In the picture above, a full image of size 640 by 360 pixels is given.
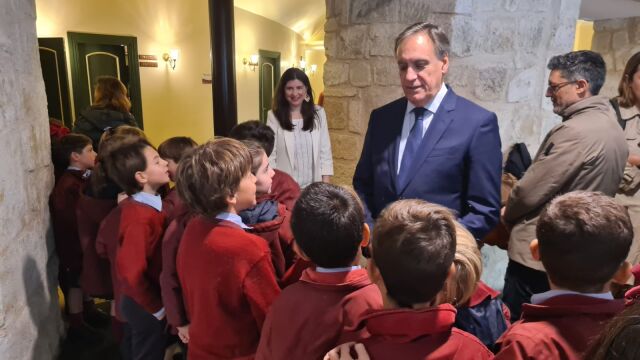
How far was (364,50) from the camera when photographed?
A: 2.97 m

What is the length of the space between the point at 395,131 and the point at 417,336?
3.28 ft

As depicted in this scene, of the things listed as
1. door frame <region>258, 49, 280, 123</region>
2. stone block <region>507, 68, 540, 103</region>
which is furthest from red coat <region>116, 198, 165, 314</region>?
door frame <region>258, 49, 280, 123</region>

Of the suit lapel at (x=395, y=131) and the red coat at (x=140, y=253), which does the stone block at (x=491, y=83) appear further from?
the red coat at (x=140, y=253)

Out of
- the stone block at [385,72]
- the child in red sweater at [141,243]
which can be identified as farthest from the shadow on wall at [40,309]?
the stone block at [385,72]

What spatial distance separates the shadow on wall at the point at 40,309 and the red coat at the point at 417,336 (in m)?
1.71

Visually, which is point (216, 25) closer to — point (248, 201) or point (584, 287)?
point (248, 201)

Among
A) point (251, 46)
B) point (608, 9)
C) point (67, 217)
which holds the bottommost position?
point (67, 217)

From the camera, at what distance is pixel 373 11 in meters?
2.87

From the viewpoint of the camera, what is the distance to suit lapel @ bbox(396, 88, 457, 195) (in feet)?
5.24

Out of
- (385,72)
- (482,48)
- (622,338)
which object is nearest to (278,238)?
(622,338)

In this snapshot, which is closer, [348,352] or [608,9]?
[348,352]

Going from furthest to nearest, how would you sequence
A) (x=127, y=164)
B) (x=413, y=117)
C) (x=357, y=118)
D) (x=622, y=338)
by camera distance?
1. (x=357, y=118)
2. (x=127, y=164)
3. (x=413, y=117)
4. (x=622, y=338)

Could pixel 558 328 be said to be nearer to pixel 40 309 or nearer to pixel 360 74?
pixel 40 309

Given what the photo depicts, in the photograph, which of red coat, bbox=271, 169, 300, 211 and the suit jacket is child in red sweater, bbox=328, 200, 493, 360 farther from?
red coat, bbox=271, 169, 300, 211
